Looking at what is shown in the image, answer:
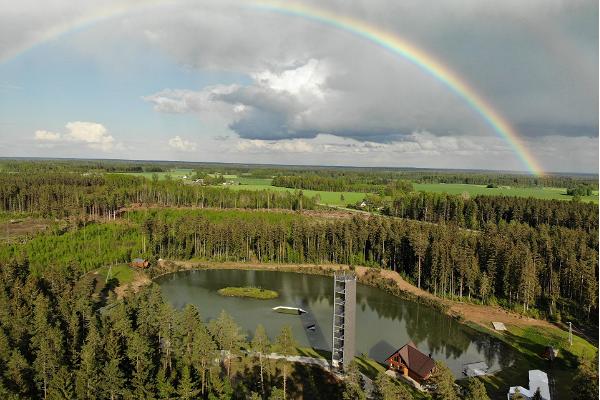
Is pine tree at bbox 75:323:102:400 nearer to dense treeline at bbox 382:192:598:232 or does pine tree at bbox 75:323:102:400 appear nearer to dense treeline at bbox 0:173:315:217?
dense treeline at bbox 0:173:315:217

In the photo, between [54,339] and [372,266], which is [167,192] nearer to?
[372,266]

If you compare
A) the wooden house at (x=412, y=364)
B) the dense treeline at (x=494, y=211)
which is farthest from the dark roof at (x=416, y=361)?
the dense treeline at (x=494, y=211)

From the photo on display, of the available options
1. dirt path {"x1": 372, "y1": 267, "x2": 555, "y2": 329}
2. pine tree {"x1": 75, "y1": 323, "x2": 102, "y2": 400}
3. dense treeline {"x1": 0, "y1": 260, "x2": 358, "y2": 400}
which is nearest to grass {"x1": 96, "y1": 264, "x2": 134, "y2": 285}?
dense treeline {"x1": 0, "y1": 260, "x2": 358, "y2": 400}

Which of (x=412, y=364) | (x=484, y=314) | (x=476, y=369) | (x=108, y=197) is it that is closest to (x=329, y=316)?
(x=412, y=364)

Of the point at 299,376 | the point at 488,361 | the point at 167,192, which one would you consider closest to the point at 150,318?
the point at 299,376

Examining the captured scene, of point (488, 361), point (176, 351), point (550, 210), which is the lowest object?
point (488, 361)

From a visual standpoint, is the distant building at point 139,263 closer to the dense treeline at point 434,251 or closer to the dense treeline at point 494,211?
the dense treeline at point 434,251
